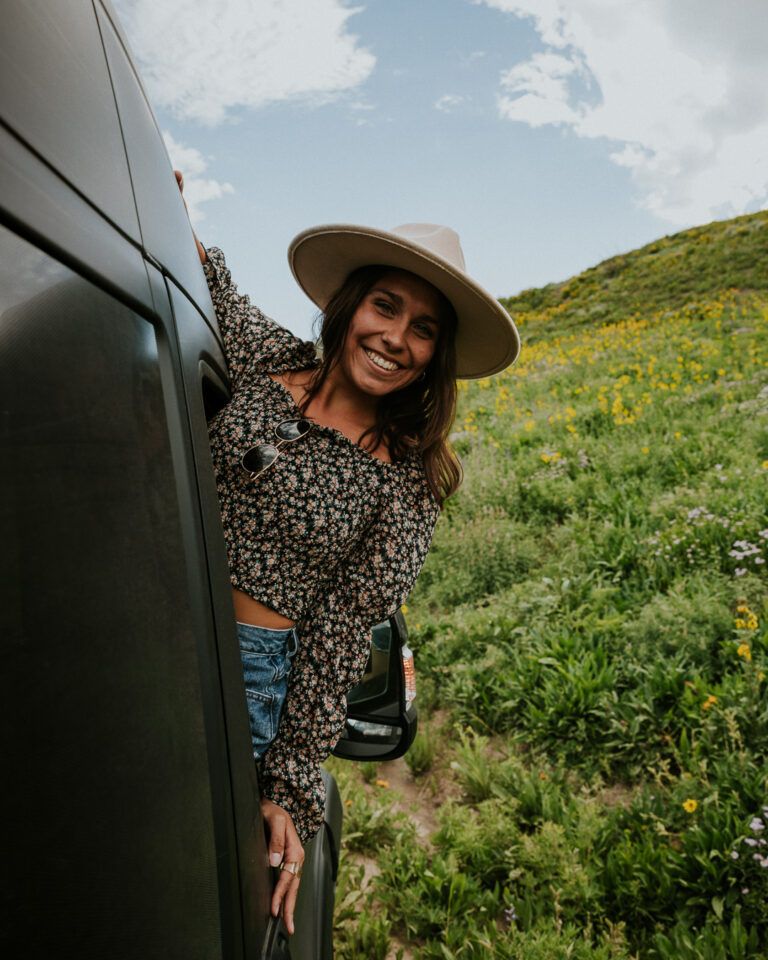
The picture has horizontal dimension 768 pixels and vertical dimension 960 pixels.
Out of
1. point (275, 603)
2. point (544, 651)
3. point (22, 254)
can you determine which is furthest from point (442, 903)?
point (22, 254)

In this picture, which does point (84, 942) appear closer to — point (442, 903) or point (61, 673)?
point (61, 673)

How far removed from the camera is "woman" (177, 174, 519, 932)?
153 cm

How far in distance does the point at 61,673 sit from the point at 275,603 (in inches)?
40.7

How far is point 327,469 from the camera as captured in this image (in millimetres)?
1609

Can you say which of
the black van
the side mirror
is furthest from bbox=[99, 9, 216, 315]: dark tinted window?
the side mirror

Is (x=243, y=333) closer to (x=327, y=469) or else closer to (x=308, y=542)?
(x=327, y=469)

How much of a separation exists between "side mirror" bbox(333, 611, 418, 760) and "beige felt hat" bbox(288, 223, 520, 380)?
1.01m

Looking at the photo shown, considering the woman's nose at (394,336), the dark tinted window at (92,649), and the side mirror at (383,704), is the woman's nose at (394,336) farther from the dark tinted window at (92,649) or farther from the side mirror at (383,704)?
the dark tinted window at (92,649)

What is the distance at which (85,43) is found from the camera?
2.40ft

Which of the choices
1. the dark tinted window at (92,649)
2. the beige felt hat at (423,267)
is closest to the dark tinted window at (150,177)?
the dark tinted window at (92,649)

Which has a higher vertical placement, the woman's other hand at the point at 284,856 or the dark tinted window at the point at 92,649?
the dark tinted window at the point at 92,649

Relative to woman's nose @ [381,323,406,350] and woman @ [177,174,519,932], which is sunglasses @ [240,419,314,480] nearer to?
woman @ [177,174,519,932]

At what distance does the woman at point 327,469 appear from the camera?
5.01 feet

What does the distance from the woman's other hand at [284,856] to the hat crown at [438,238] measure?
144 cm
